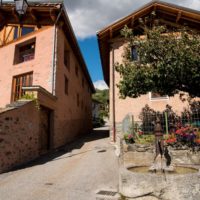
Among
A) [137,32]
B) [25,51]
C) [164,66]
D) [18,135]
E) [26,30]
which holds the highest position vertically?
[26,30]

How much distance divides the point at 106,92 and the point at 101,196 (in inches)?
2301

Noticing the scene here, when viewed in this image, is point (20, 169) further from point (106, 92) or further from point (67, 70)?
point (106, 92)

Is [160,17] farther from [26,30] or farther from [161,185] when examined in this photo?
[161,185]

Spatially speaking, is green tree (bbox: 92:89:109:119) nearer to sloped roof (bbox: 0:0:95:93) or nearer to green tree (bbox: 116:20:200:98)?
sloped roof (bbox: 0:0:95:93)

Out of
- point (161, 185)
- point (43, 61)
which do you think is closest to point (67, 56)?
point (43, 61)

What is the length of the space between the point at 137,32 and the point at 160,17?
5.92 feet

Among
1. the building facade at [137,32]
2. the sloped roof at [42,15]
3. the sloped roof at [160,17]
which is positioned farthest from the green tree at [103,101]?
the sloped roof at [160,17]

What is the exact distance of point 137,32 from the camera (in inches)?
587

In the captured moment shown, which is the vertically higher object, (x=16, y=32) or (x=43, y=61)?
(x=16, y=32)

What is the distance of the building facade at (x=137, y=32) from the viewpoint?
13.1 metres

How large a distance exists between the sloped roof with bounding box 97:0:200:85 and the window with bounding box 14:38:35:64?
4844 mm

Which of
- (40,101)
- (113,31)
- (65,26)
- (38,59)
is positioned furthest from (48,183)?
A: (65,26)

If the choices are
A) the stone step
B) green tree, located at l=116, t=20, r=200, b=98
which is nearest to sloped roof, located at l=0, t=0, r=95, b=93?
green tree, located at l=116, t=20, r=200, b=98

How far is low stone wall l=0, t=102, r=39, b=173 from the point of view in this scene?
26.6 feet
